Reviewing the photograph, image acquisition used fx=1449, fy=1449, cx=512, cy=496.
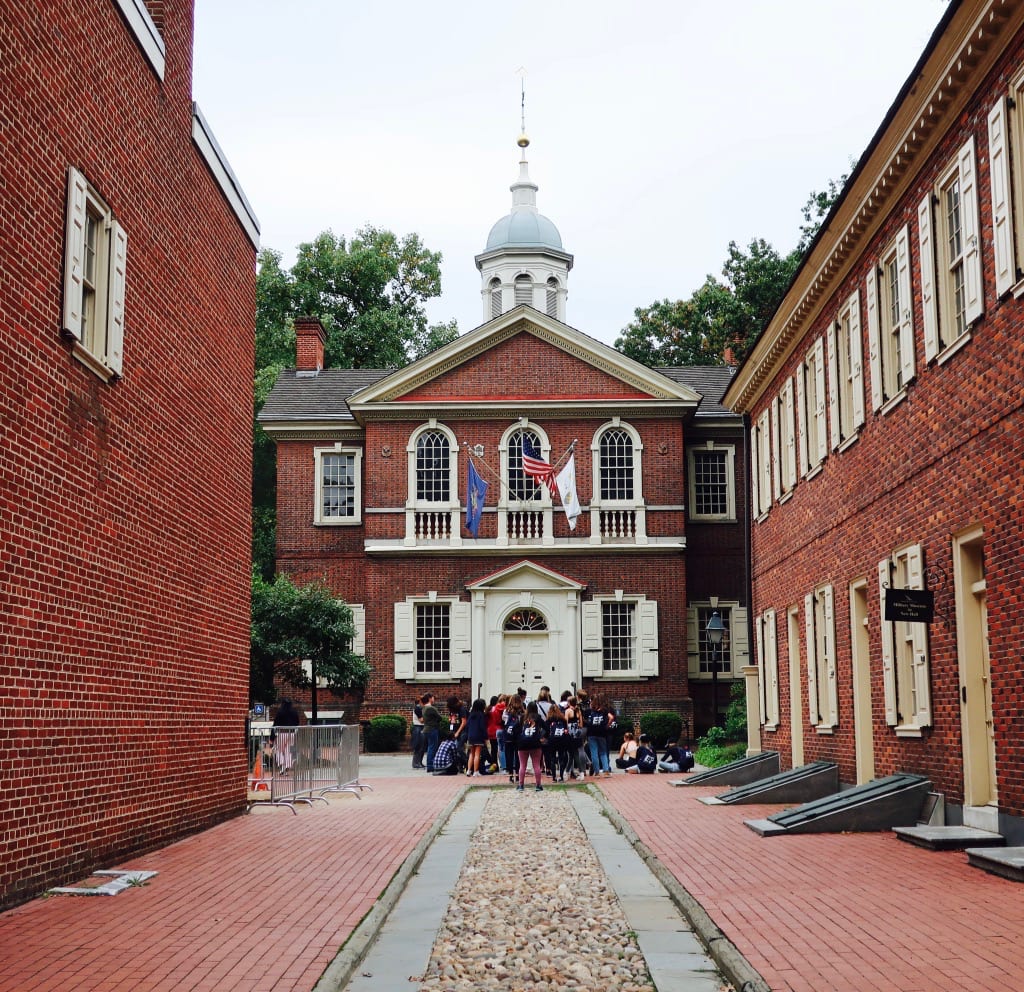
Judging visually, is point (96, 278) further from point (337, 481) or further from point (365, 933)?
point (337, 481)

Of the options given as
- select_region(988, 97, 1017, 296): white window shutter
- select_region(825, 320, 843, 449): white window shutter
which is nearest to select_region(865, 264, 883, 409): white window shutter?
select_region(825, 320, 843, 449): white window shutter

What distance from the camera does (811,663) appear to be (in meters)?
20.8

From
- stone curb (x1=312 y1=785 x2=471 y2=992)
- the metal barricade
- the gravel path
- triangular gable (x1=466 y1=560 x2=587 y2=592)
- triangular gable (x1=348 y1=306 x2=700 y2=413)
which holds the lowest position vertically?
the gravel path

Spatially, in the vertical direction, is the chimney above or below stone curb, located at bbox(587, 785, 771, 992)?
above

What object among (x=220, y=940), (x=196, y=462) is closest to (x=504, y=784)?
(x=196, y=462)

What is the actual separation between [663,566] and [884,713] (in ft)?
62.4

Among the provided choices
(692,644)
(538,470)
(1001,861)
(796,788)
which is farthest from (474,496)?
(1001,861)

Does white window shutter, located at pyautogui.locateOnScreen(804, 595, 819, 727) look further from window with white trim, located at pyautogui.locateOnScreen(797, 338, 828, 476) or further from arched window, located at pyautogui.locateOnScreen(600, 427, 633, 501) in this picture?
arched window, located at pyautogui.locateOnScreen(600, 427, 633, 501)

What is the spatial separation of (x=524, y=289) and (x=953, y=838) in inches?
1392

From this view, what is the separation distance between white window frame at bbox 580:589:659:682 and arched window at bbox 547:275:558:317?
1399 centimetres

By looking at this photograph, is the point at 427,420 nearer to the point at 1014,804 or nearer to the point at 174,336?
the point at 174,336

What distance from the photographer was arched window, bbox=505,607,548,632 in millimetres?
35625

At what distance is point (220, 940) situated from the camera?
8.83 meters

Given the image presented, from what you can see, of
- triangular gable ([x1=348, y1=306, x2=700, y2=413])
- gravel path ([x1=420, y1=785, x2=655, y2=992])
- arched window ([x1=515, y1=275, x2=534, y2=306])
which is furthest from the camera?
arched window ([x1=515, y1=275, x2=534, y2=306])
